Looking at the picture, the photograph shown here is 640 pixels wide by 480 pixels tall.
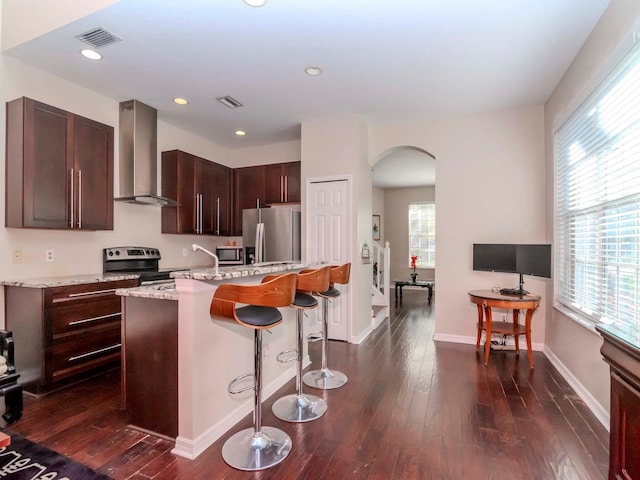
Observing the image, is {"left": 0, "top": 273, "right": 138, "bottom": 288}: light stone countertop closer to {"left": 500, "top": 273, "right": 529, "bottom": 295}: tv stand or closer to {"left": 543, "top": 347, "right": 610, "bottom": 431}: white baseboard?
{"left": 500, "top": 273, "right": 529, "bottom": 295}: tv stand

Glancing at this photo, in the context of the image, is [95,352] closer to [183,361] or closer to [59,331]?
[59,331]

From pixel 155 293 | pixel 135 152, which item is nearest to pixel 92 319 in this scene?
pixel 155 293

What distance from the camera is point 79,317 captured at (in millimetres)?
2799

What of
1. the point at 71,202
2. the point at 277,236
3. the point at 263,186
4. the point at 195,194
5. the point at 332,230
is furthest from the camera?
the point at 263,186

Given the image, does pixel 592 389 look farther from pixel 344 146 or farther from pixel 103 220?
pixel 103 220

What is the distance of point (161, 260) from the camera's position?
14.2 feet

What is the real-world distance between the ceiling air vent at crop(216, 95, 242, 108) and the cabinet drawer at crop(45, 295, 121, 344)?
233 centimetres

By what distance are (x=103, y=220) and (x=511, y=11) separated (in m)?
3.99

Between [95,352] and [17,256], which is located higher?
[17,256]

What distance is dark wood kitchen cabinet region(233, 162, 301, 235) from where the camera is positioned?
4.85m

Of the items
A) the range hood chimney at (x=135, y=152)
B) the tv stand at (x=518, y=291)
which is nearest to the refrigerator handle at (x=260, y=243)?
the range hood chimney at (x=135, y=152)

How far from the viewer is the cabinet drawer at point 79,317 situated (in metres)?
2.62

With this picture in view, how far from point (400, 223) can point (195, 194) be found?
5836mm

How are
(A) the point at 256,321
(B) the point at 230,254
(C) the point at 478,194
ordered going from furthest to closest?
1. (B) the point at 230,254
2. (C) the point at 478,194
3. (A) the point at 256,321
